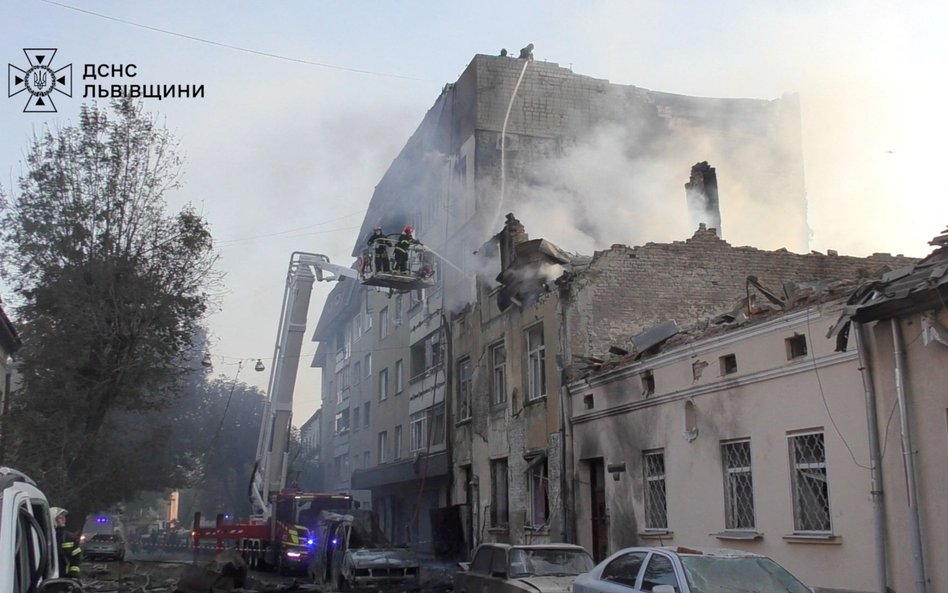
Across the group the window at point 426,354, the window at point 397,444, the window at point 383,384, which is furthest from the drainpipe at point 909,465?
the window at point 383,384

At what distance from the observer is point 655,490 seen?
16.2 metres

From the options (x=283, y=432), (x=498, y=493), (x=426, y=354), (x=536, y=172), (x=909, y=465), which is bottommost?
(x=498, y=493)

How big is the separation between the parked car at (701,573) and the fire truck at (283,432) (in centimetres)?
1597

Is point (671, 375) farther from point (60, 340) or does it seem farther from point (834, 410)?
point (60, 340)

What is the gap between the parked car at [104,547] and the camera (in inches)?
1380

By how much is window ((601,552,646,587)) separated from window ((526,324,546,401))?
11.4 m

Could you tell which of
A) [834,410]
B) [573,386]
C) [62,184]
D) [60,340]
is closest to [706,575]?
[834,410]

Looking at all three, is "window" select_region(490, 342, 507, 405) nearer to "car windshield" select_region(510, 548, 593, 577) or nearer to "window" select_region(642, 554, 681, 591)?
"car windshield" select_region(510, 548, 593, 577)

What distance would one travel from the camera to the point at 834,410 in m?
11.8

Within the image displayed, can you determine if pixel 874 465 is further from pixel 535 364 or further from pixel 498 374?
pixel 498 374

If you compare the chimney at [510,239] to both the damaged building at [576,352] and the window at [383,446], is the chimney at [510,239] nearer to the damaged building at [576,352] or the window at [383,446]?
the damaged building at [576,352]

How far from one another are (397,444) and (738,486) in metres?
23.1

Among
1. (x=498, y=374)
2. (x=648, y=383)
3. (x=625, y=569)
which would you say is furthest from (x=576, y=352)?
(x=625, y=569)

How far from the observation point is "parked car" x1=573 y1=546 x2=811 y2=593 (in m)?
8.39
